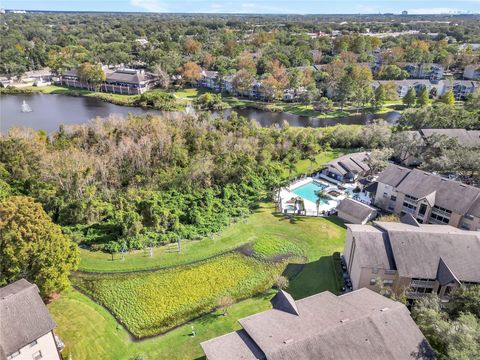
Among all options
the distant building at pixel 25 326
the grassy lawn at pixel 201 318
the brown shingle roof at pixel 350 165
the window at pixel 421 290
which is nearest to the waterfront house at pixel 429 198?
the brown shingle roof at pixel 350 165

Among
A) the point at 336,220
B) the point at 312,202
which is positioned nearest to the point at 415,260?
the point at 336,220

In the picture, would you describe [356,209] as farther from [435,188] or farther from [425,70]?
[425,70]

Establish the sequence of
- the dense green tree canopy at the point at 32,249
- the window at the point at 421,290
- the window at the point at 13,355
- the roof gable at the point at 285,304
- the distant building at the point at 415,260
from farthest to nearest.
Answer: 1. the window at the point at 421,290
2. the distant building at the point at 415,260
3. the dense green tree canopy at the point at 32,249
4. the roof gable at the point at 285,304
5. the window at the point at 13,355

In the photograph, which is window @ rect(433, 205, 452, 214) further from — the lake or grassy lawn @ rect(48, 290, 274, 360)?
the lake

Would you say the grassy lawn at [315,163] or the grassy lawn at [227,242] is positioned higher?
the grassy lawn at [315,163]

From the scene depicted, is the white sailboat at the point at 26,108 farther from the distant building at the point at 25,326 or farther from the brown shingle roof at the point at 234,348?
the brown shingle roof at the point at 234,348

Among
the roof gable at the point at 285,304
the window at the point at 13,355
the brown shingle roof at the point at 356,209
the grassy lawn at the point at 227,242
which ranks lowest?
the grassy lawn at the point at 227,242
